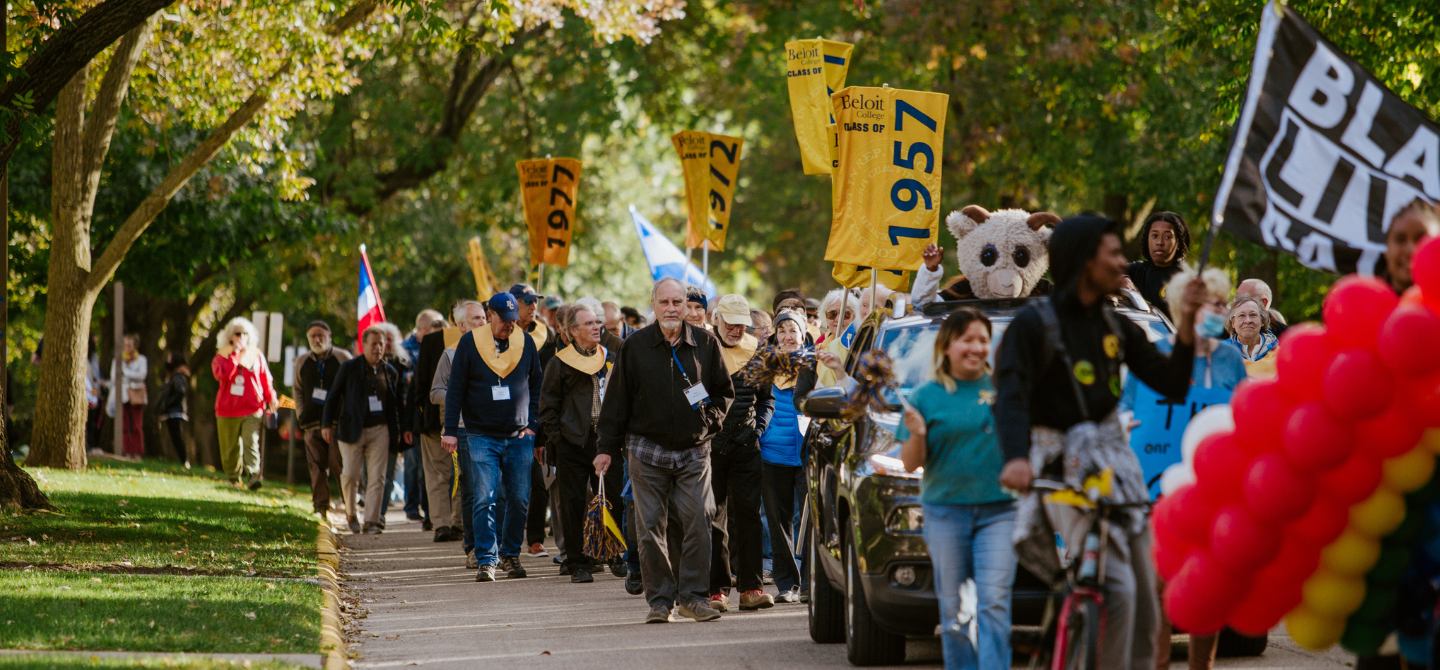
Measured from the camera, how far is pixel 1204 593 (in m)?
4.59

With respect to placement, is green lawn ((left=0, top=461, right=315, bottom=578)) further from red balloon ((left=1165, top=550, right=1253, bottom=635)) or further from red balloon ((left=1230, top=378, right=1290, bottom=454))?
red balloon ((left=1230, top=378, right=1290, bottom=454))

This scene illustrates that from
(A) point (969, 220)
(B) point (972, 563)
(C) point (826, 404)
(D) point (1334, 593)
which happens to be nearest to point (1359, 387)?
(D) point (1334, 593)

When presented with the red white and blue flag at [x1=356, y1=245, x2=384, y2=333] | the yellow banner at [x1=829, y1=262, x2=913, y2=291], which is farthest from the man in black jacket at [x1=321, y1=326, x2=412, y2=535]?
the yellow banner at [x1=829, y1=262, x2=913, y2=291]

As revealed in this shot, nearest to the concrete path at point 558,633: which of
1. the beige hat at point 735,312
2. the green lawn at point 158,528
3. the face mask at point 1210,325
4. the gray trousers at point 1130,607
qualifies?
the green lawn at point 158,528

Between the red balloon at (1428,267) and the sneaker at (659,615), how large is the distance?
608 cm

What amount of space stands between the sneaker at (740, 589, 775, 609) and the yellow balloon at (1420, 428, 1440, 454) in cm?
647

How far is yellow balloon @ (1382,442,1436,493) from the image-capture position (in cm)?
439

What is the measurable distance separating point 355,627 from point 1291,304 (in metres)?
20.4

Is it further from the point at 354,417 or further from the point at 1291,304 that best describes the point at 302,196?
the point at 1291,304

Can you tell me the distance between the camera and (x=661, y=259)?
59.1ft

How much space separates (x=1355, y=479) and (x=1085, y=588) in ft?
3.30

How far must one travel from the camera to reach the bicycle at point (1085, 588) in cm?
507

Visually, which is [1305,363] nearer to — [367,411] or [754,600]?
[754,600]

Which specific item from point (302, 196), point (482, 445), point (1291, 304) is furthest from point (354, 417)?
point (1291, 304)
